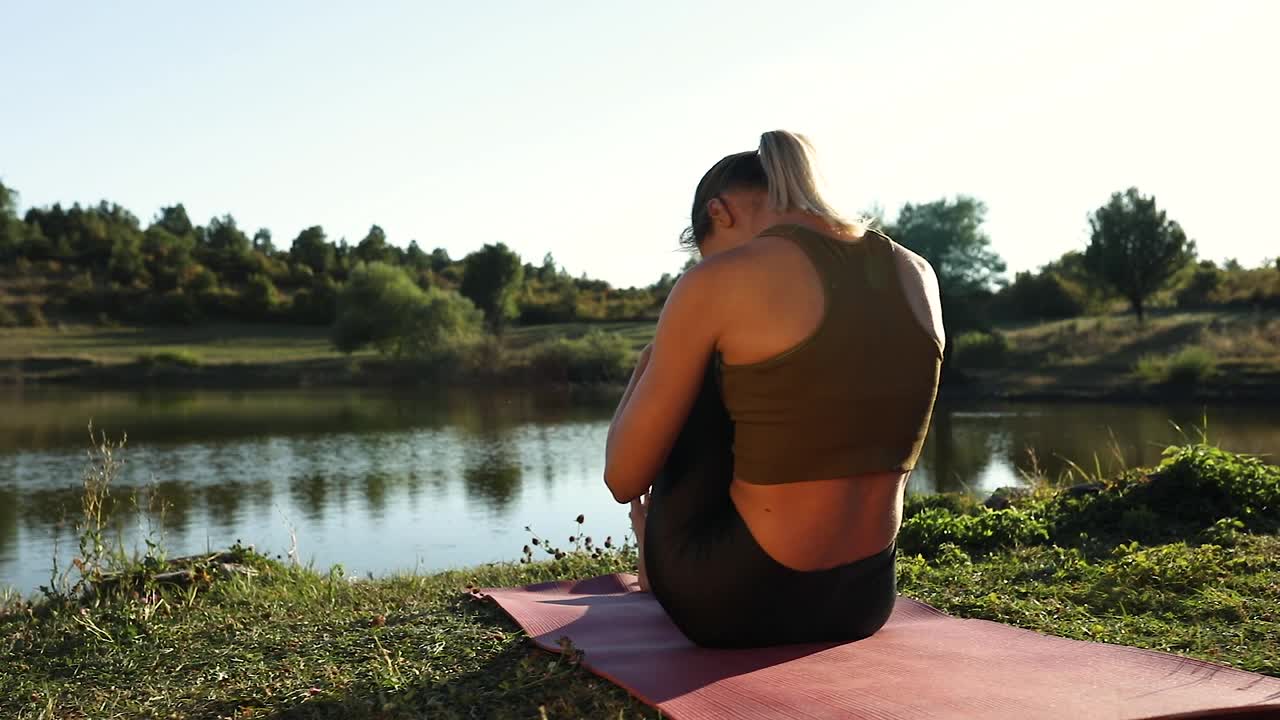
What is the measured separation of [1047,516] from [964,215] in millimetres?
37949

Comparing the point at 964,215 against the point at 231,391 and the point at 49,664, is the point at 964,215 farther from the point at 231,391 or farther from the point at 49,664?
the point at 49,664

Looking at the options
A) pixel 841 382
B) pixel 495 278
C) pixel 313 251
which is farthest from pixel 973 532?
pixel 313 251

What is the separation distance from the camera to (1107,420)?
22125 mm

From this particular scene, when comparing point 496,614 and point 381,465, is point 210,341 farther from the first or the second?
point 496,614

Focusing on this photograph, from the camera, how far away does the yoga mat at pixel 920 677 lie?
2150 millimetres

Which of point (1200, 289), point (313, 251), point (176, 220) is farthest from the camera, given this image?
point (176, 220)

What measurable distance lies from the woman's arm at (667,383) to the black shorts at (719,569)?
0.08 m

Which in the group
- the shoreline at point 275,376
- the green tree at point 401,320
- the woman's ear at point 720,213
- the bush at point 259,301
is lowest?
the shoreline at point 275,376

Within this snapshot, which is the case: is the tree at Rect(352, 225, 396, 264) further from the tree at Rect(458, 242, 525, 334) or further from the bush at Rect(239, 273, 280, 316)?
the tree at Rect(458, 242, 525, 334)

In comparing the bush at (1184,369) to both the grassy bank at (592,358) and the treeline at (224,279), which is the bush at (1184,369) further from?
the treeline at (224,279)

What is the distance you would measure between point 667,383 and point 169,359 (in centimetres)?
4158

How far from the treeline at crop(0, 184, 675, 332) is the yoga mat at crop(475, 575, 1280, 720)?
4538 centimetres

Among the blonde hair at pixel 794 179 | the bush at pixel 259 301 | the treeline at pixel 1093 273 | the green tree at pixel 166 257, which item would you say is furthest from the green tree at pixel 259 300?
the blonde hair at pixel 794 179

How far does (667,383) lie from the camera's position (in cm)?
250
